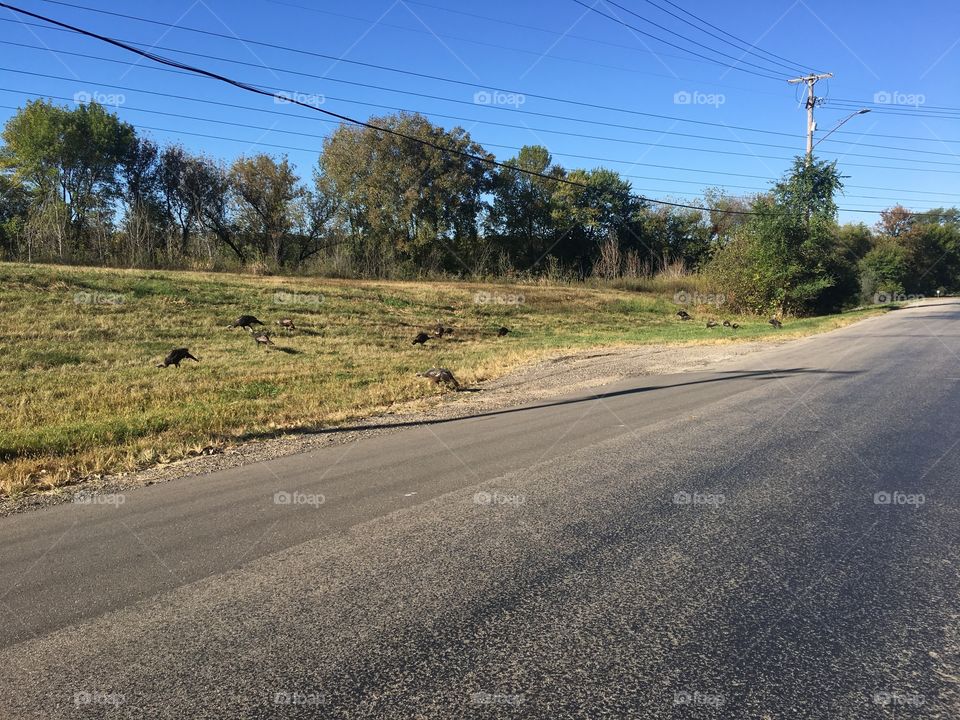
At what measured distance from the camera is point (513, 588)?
156 inches

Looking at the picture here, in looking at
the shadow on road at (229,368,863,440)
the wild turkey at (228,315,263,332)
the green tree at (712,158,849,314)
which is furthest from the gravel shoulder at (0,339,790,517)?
the green tree at (712,158,849,314)

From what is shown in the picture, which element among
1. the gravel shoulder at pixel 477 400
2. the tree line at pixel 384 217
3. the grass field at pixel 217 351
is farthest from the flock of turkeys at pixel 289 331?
the tree line at pixel 384 217

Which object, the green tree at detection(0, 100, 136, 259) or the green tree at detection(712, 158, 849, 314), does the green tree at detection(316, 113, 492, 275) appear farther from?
the green tree at detection(712, 158, 849, 314)

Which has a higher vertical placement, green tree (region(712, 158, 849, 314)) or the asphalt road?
green tree (region(712, 158, 849, 314))

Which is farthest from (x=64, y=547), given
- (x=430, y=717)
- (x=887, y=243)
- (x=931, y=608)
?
(x=887, y=243)

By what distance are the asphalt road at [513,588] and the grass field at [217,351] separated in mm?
2848

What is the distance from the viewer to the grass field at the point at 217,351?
9242 millimetres

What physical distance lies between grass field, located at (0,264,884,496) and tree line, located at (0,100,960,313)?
293 inches

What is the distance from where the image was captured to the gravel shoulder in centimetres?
714

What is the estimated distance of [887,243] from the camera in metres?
82.7

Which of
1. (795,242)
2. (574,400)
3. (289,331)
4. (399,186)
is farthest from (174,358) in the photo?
(399,186)

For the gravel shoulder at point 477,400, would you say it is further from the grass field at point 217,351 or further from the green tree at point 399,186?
the green tree at point 399,186

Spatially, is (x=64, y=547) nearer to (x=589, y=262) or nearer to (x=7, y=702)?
(x=7, y=702)

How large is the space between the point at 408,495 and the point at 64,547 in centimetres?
272
